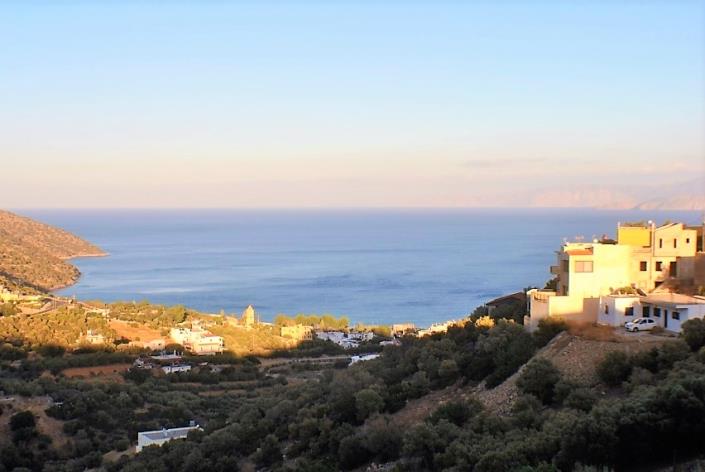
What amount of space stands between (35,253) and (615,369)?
6917 cm

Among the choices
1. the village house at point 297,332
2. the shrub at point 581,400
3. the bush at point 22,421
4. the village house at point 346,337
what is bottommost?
the village house at point 346,337

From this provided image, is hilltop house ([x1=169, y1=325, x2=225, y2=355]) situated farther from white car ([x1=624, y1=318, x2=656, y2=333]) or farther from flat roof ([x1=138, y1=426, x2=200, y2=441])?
white car ([x1=624, y1=318, x2=656, y2=333])

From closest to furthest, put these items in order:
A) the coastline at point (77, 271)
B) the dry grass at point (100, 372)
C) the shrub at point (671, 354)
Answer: the shrub at point (671, 354), the dry grass at point (100, 372), the coastline at point (77, 271)

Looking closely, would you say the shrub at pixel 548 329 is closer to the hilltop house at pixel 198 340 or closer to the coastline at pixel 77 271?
the hilltop house at pixel 198 340

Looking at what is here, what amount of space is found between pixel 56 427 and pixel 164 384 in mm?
5710

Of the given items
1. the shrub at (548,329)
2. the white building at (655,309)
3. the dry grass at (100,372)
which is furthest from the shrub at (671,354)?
the dry grass at (100,372)

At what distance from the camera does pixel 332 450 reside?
→ 469 inches

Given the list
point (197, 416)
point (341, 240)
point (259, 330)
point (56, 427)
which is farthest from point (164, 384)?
point (341, 240)

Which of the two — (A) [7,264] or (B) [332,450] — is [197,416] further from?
(A) [7,264]

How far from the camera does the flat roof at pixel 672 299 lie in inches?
531

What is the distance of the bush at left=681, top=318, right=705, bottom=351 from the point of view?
11.4m

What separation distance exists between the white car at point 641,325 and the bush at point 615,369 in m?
2.47

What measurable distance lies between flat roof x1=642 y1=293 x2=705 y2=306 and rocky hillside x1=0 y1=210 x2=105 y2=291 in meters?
40.3

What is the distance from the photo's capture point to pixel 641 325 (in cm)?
1368
